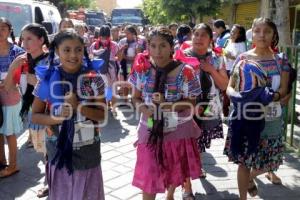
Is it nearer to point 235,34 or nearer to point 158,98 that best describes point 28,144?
point 158,98

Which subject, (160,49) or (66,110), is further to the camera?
(160,49)

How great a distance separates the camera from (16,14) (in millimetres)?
8594

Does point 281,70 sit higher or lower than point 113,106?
higher

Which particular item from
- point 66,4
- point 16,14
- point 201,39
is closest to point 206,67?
point 201,39

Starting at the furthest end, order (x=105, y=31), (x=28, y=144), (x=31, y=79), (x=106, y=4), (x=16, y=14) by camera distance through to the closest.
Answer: (x=106, y=4)
(x=16, y=14)
(x=105, y=31)
(x=28, y=144)
(x=31, y=79)

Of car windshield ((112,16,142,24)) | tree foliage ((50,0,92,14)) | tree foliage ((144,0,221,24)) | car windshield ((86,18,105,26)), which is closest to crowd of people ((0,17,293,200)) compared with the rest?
tree foliage ((144,0,221,24))

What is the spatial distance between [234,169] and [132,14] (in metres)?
18.3

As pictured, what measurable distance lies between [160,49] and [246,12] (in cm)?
2077

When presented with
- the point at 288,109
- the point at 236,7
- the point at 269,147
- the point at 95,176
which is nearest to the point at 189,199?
the point at 269,147

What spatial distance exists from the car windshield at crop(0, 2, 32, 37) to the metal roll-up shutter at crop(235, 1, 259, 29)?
14.1 meters

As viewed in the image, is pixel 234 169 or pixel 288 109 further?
pixel 288 109

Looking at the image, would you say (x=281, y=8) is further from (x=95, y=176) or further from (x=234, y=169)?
(x=95, y=176)

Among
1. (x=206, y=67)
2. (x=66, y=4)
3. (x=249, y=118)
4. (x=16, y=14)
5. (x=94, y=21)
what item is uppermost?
(x=66, y=4)

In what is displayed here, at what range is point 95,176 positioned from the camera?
3.05 m
